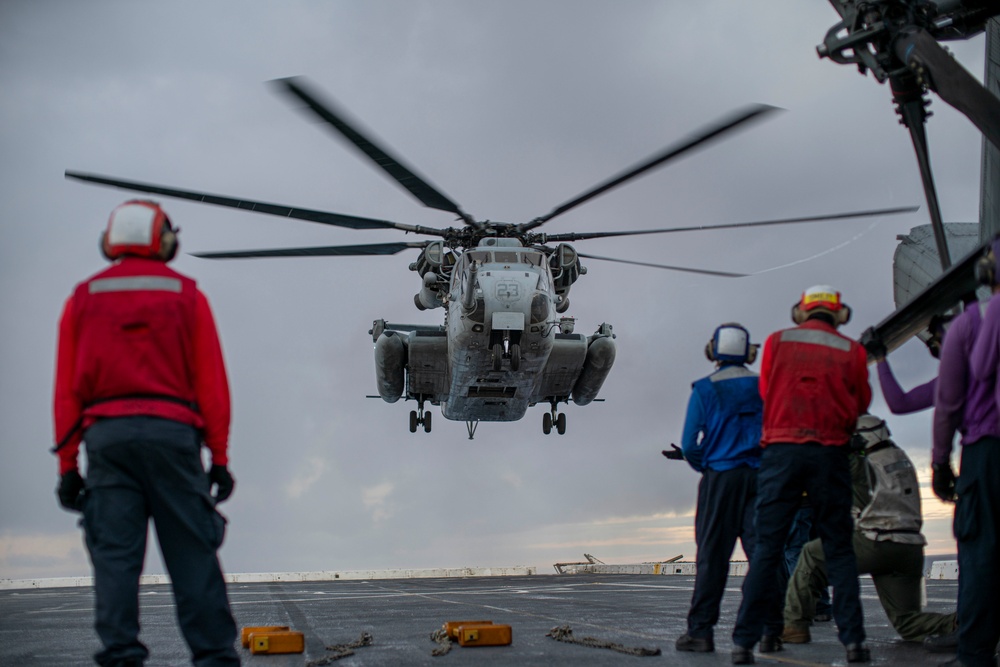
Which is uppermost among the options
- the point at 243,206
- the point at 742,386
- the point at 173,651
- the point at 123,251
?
the point at 243,206

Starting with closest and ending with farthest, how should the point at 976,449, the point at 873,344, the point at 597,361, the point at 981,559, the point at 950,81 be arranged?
the point at 981,559
the point at 976,449
the point at 873,344
the point at 950,81
the point at 597,361

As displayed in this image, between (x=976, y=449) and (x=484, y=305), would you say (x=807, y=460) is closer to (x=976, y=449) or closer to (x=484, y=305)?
(x=976, y=449)

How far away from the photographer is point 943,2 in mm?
12461

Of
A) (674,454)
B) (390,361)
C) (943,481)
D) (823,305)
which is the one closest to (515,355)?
(390,361)

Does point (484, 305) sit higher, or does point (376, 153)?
point (376, 153)

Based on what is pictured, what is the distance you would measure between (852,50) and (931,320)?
21.3 feet

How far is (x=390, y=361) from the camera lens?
20.7m

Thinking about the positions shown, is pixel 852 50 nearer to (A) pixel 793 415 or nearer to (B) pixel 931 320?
(B) pixel 931 320

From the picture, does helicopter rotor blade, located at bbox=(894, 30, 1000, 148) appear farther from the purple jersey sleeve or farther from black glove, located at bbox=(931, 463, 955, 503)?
black glove, located at bbox=(931, 463, 955, 503)

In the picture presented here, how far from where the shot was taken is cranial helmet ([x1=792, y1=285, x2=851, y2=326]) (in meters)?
6.39

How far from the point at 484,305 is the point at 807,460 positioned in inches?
459

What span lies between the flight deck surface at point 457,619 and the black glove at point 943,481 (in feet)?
3.93

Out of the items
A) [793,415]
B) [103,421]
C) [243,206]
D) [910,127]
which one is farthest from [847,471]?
[243,206]

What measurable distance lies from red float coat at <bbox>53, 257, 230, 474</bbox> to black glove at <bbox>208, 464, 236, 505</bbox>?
0.04m
